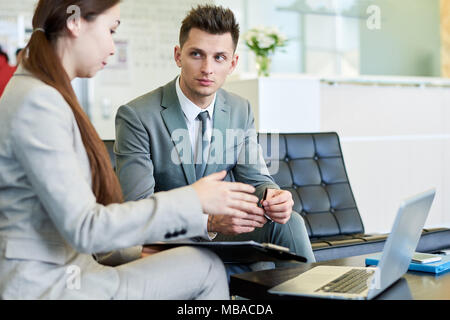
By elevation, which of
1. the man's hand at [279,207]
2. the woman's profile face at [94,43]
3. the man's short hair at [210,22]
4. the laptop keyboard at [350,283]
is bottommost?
the laptop keyboard at [350,283]

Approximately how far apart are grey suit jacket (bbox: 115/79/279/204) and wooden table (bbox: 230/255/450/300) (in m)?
0.52

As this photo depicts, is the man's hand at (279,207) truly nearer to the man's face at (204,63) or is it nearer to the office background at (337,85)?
the man's face at (204,63)

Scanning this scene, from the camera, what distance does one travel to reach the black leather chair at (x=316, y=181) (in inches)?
105

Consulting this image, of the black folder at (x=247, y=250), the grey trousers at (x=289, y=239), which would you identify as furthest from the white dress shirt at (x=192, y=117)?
the black folder at (x=247, y=250)

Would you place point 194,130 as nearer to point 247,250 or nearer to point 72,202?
point 247,250

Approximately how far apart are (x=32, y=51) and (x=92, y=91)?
144 inches

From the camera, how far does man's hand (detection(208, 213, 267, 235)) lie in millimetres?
1535

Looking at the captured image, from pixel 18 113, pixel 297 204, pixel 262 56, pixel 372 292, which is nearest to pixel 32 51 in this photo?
pixel 18 113

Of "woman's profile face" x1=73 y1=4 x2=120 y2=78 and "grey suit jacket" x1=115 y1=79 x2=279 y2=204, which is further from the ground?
"woman's profile face" x1=73 y1=4 x2=120 y2=78

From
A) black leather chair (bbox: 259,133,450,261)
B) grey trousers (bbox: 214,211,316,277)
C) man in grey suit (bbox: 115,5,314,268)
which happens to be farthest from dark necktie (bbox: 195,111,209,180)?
black leather chair (bbox: 259,133,450,261)

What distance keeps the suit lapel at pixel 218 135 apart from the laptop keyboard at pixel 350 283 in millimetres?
687

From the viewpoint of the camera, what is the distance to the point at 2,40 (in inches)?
181

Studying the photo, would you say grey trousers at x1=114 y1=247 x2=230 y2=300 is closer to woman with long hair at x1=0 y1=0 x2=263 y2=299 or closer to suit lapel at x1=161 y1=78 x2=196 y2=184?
woman with long hair at x1=0 y1=0 x2=263 y2=299

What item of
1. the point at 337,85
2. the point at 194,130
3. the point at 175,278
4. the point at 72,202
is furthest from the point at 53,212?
the point at 337,85
